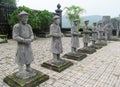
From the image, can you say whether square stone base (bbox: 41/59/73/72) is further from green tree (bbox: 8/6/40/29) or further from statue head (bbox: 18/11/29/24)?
green tree (bbox: 8/6/40/29)

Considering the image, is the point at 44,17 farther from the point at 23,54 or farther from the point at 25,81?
the point at 25,81

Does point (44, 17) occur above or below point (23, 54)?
above

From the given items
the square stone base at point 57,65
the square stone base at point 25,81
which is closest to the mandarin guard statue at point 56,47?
the square stone base at point 57,65

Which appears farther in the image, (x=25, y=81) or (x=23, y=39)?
(x=25, y=81)

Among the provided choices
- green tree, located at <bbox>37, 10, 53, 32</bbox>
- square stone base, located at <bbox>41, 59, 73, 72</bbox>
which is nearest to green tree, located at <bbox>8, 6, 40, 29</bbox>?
green tree, located at <bbox>37, 10, 53, 32</bbox>

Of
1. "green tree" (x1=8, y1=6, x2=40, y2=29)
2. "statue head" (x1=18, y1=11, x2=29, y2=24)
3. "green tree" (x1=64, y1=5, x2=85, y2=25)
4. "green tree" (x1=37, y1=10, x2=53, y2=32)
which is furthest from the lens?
"green tree" (x1=64, y1=5, x2=85, y2=25)

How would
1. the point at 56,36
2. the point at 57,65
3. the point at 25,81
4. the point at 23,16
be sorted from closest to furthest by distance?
the point at 23,16
the point at 25,81
the point at 56,36
the point at 57,65

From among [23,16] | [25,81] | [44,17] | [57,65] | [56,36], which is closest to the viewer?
[23,16]

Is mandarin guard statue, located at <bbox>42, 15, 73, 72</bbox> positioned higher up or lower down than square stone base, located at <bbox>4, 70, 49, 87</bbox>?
higher up

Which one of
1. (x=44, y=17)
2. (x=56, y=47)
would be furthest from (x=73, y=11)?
(x=56, y=47)

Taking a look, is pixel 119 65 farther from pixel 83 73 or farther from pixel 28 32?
pixel 28 32

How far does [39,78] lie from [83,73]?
5.19ft

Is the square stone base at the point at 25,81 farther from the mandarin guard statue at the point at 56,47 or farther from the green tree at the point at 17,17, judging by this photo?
the green tree at the point at 17,17

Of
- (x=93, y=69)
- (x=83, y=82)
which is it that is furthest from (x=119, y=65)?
(x=83, y=82)
